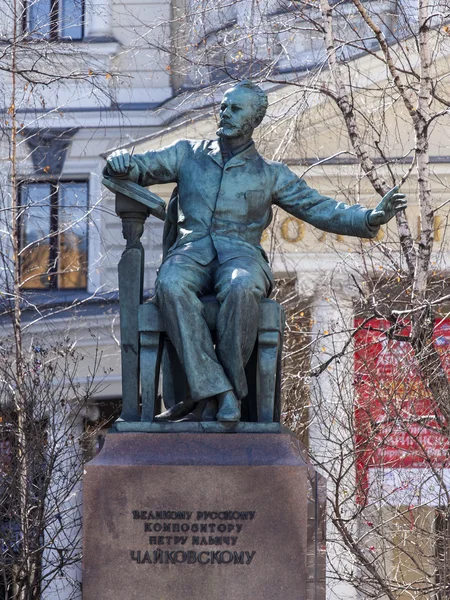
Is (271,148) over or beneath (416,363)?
over

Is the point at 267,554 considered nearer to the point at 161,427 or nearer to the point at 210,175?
the point at 161,427

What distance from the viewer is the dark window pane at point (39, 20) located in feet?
53.9

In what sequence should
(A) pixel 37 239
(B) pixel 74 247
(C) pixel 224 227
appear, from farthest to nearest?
(B) pixel 74 247 < (A) pixel 37 239 < (C) pixel 224 227

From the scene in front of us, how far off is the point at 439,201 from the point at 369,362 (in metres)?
4.43

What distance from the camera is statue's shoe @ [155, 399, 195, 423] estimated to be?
9.51 meters

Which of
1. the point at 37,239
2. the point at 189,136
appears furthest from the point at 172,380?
the point at 37,239

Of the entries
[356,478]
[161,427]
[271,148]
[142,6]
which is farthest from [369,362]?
[142,6]

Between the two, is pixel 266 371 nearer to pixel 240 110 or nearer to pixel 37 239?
pixel 240 110

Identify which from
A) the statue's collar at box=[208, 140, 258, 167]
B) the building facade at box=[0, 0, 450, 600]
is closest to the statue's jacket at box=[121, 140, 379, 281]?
the statue's collar at box=[208, 140, 258, 167]

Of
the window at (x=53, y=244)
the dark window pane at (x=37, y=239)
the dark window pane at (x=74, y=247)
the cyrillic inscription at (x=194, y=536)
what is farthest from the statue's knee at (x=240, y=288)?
the dark window pane at (x=74, y=247)

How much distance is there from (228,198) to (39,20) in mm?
7569

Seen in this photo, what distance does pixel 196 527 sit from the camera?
356 inches

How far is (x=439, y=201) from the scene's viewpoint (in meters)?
20.7

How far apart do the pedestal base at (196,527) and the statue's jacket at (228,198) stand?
1348 millimetres
